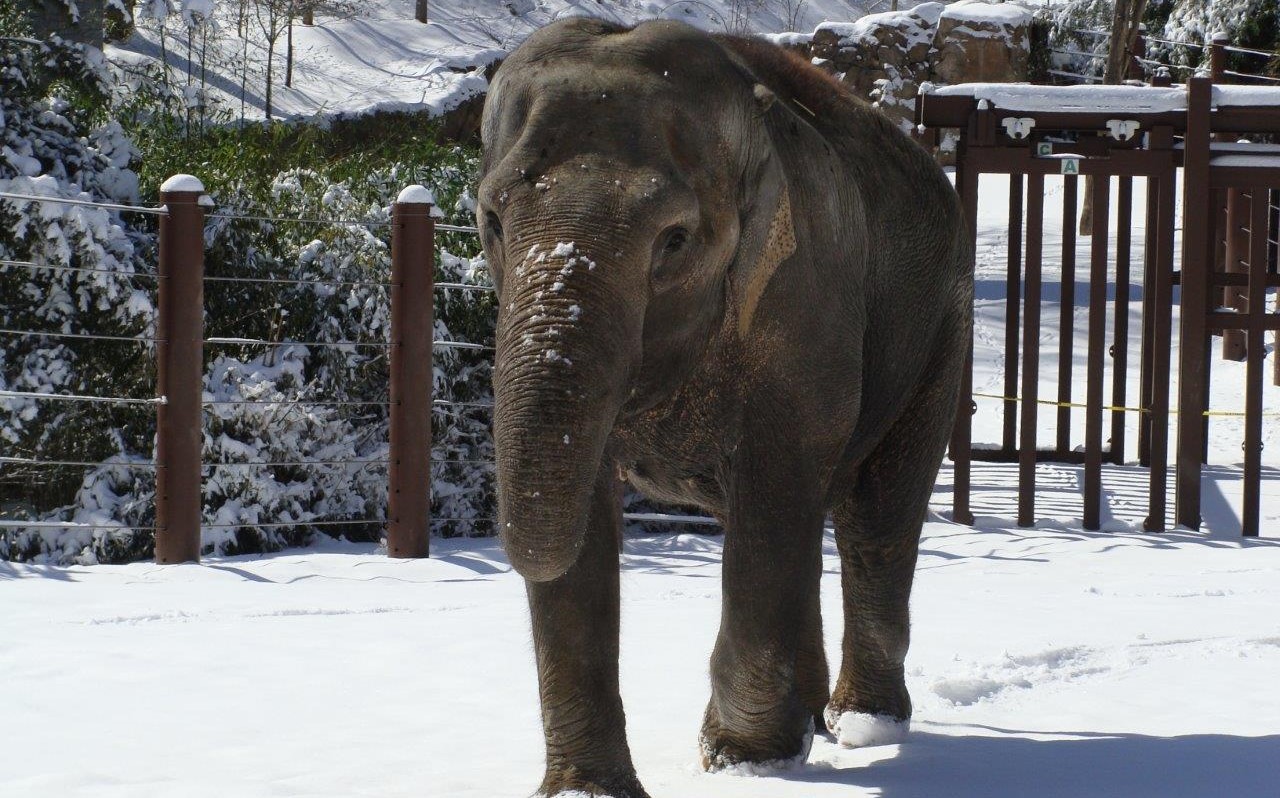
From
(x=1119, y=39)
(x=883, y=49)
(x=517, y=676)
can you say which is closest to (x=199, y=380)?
(x=517, y=676)

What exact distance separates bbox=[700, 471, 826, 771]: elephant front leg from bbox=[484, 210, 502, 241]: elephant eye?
803 mm

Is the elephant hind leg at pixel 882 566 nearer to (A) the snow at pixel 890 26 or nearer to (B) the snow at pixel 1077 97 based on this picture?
(B) the snow at pixel 1077 97

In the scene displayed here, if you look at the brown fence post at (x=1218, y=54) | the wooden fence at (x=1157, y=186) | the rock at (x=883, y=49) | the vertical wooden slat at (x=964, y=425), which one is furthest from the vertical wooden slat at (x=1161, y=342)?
the rock at (x=883, y=49)

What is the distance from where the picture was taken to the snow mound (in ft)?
13.8

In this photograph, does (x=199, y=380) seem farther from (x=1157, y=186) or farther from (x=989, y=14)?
(x=989, y=14)

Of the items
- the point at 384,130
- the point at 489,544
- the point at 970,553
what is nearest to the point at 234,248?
the point at 489,544

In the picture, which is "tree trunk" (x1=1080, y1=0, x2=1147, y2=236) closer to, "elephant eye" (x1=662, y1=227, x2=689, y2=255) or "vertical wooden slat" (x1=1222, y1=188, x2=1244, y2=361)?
"vertical wooden slat" (x1=1222, y1=188, x2=1244, y2=361)

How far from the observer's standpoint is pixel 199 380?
280 inches

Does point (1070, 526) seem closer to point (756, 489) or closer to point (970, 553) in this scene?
point (970, 553)

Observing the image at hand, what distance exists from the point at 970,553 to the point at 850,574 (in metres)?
4.07

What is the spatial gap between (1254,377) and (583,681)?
6.78 m

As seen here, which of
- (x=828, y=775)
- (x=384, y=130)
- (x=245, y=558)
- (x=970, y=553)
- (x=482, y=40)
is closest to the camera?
(x=828, y=775)

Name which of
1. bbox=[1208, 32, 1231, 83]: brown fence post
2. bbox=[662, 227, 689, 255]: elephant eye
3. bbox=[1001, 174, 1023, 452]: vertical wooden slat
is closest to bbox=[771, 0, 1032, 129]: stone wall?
bbox=[1208, 32, 1231, 83]: brown fence post

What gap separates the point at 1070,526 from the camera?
9.27m
